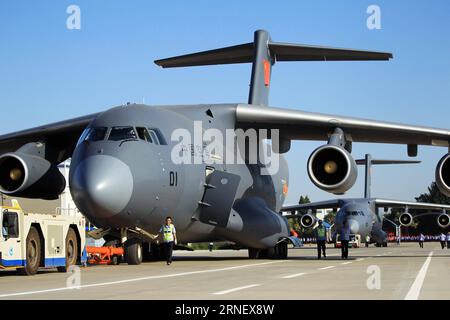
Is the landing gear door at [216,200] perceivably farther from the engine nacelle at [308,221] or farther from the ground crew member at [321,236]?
the engine nacelle at [308,221]

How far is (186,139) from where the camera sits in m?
16.5

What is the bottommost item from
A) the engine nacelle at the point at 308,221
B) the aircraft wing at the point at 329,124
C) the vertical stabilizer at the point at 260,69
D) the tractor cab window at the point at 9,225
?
the engine nacelle at the point at 308,221

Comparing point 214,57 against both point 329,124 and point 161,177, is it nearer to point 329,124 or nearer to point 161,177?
point 329,124

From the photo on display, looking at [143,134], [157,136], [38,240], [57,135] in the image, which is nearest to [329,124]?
[157,136]

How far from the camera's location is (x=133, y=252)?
54.7 ft

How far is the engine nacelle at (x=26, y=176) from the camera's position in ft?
57.1

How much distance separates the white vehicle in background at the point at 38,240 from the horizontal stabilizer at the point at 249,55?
25.6ft

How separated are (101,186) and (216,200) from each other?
419cm

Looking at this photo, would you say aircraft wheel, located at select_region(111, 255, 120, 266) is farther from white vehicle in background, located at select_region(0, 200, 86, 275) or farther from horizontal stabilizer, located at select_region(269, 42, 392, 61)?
horizontal stabilizer, located at select_region(269, 42, 392, 61)

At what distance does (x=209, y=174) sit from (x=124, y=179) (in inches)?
142

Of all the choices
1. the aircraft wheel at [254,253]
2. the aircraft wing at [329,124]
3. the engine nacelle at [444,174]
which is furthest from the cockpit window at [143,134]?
the engine nacelle at [444,174]

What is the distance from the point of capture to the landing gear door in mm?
17125
